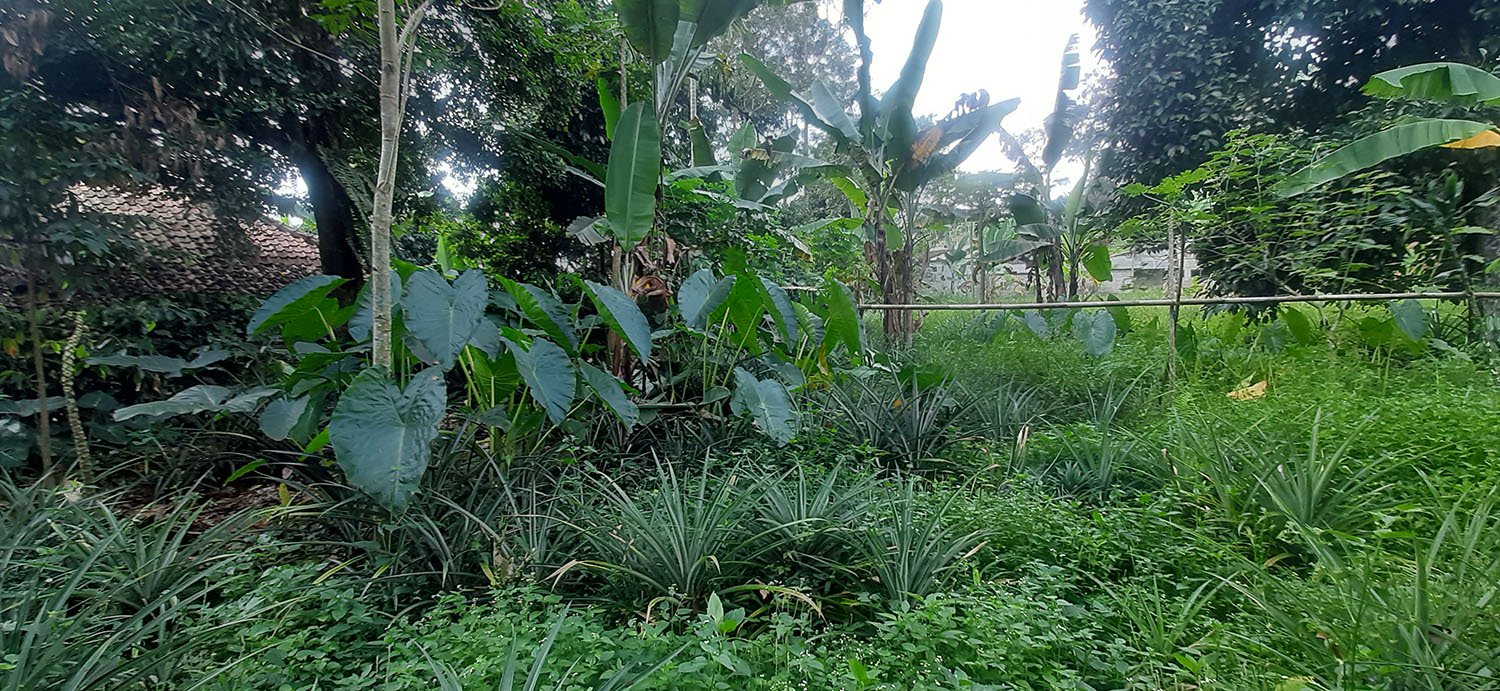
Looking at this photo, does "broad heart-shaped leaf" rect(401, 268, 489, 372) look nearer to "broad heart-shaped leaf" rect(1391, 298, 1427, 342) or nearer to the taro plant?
the taro plant

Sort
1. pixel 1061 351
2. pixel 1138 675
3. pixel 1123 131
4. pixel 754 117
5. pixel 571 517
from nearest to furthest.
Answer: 1. pixel 1138 675
2. pixel 571 517
3. pixel 1061 351
4. pixel 1123 131
5. pixel 754 117

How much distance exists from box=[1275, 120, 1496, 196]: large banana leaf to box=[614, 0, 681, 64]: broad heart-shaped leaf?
13.0 feet

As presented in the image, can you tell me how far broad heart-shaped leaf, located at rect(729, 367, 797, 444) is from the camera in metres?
2.51

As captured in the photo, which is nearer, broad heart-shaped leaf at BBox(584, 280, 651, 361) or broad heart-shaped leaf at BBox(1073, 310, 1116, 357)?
broad heart-shaped leaf at BBox(584, 280, 651, 361)

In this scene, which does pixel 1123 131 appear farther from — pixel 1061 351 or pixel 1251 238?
pixel 1061 351

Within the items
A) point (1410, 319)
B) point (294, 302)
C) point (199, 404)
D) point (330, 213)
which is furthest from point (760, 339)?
point (330, 213)

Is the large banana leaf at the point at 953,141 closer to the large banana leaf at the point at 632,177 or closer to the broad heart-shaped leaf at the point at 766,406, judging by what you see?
the large banana leaf at the point at 632,177

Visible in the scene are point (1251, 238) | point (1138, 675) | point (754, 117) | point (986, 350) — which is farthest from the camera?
point (754, 117)

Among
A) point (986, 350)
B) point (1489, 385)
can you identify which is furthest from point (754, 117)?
point (1489, 385)

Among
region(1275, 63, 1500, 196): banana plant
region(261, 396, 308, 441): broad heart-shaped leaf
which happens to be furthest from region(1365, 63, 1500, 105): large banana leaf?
region(261, 396, 308, 441): broad heart-shaped leaf

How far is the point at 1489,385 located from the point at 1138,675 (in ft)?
9.12

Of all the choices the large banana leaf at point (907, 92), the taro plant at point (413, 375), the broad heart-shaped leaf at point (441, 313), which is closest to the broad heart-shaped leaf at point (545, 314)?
the taro plant at point (413, 375)

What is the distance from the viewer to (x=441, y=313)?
199 cm

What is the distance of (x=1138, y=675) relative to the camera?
Answer: 137cm
